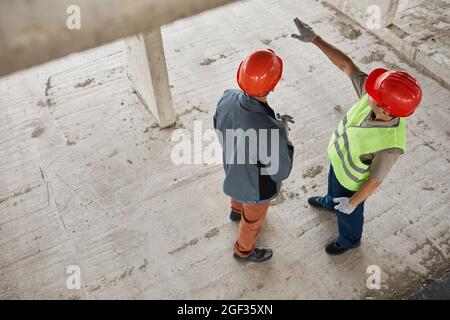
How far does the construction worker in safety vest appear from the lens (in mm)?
2404

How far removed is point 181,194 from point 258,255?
3.35 ft

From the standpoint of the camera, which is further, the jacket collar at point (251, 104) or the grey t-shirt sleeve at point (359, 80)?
the grey t-shirt sleeve at point (359, 80)

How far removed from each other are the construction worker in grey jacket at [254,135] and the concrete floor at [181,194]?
3.08 feet

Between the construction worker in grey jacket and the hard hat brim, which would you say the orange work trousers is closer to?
the construction worker in grey jacket

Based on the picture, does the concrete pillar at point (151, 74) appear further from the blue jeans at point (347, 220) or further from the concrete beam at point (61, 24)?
the concrete beam at point (61, 24)

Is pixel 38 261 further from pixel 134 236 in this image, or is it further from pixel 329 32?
pixel 329 32

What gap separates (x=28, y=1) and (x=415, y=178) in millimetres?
4039

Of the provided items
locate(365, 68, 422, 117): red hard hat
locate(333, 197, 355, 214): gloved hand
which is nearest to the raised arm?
locate(365, 68, 422, 117): red hard hat

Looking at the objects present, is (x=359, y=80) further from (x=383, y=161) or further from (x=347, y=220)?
(x=347, y=220)

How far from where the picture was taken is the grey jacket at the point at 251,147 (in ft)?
8.29

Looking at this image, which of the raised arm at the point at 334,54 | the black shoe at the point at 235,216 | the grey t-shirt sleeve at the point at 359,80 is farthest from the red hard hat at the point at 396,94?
the black shoe at the point at 235,216

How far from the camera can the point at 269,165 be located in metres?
2.65

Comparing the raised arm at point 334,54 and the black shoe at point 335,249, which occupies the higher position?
the raised arm at point 334,54

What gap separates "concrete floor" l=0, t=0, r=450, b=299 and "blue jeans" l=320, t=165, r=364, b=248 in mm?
208
